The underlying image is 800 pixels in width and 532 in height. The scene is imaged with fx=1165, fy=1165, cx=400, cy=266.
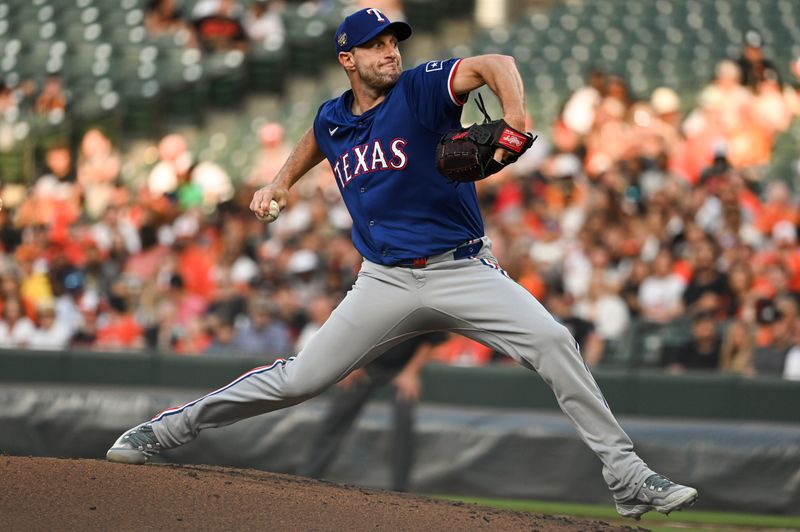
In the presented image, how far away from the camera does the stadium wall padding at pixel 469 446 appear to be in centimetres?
753

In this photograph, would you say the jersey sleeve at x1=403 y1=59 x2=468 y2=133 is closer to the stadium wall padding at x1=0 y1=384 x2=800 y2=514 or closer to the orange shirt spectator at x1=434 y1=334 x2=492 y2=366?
the stadium wall padding at x1=0 y1=384 x2=800 y2=514

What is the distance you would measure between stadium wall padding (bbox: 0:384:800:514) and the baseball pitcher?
3.23 m

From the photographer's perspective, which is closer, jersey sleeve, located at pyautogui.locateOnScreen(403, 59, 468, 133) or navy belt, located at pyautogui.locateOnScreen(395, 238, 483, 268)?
jersey sleeve, located at pyautogui.locateOnScreen(403, 59, 468, 133)

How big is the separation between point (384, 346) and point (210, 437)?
4.08 m

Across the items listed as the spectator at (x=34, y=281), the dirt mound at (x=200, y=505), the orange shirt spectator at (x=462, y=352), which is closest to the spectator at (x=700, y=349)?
the orange shirt spectator at (x=462, y=352)

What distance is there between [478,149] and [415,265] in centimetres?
65

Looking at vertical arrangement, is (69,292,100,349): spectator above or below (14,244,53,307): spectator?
below

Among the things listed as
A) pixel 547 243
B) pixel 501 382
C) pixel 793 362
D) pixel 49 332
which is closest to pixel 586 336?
pixel 501 382

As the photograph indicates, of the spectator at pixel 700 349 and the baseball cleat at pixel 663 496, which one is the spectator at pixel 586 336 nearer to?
the spectator at pixel 700 349

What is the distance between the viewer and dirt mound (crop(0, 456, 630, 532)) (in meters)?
4.26

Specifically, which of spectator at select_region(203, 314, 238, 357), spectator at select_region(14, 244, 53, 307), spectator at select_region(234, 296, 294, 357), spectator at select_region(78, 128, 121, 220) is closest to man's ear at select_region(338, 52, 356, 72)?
spectator at select_region(234, 296, 294, 357)

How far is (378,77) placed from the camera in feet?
14.7

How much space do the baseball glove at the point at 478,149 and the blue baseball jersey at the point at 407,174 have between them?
7.2 inches

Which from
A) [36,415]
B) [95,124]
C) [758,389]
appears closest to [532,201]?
[758,389]
